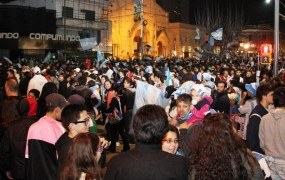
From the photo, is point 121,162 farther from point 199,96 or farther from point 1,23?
point 1,23

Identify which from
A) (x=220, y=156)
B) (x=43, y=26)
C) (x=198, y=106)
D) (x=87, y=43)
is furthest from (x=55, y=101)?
(x=43, y=26)

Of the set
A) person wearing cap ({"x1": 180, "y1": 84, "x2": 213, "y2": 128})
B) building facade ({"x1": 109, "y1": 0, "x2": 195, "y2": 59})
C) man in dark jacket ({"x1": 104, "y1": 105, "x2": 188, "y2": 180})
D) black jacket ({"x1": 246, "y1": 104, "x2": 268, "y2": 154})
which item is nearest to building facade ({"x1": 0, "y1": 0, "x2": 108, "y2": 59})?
building facade ({"x1": 109, "y1": 0, "x2": 195, "y2": 59})

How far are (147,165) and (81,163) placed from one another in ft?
2.21

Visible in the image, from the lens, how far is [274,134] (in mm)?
4688

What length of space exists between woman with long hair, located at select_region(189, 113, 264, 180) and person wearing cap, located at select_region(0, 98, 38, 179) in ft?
9.14

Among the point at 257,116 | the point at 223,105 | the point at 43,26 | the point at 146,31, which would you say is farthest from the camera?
the point at 146,31

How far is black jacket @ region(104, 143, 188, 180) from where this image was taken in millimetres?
2936

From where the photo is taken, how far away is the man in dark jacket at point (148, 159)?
2.94m

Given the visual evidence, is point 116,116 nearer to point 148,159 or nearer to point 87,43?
point 148,159

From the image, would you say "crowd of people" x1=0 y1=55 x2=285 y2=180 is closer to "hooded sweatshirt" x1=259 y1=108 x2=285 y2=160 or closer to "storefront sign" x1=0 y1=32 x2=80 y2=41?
"hooded sweatshirt" x1=259 y1=108 x2=285 y2=160

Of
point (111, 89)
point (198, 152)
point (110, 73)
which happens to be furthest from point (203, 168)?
point (110, 73)

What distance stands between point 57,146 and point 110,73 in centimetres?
1157

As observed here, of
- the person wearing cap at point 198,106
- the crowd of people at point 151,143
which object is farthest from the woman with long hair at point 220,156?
the person wearing cap at point 198,106

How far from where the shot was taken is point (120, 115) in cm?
948
